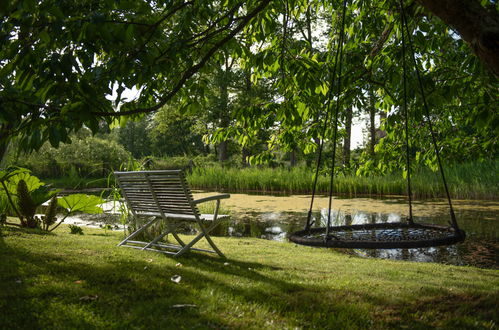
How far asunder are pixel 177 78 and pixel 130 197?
1.54 m

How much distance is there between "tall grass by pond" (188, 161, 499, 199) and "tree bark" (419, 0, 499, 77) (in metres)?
6.35

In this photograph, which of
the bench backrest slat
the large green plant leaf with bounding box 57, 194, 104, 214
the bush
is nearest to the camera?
the bench backrest slat

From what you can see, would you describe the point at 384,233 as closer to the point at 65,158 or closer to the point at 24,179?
the point at 24,179

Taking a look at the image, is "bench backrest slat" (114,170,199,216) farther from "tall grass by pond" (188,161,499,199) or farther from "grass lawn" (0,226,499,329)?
"tall grass by pond" (188,161,499,199)

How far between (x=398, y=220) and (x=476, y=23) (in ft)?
20.1

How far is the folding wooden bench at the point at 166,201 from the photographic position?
14.0 ft

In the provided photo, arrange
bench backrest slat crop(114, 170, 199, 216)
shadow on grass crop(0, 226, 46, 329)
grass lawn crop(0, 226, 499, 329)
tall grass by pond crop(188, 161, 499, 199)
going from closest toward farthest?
shadow on grass crop(0, 226, 46, 329) < grass lawn crop(0, 226, 499, 329) < bench backrest slat crop(114, 170, 199, 216) < tall grass by pond crop(188, 161, 499, 199)

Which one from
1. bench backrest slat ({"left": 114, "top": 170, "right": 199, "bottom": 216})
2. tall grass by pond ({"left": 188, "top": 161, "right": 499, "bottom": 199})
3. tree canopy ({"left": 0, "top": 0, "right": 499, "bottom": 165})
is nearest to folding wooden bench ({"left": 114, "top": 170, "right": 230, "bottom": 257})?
bench backrest slat ({"left": 114, "top": 170, "right": 199, "bottom": 216})

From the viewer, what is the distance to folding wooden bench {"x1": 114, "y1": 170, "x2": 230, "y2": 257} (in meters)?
4.25

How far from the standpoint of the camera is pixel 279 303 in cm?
284

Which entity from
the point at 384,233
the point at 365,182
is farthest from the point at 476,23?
the point at 365,182

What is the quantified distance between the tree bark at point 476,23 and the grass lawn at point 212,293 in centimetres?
162

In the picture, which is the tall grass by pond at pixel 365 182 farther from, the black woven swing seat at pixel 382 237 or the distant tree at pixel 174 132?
the distant tree at pixel 174 132

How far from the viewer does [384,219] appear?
8.44m
